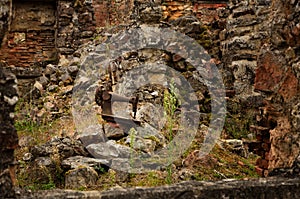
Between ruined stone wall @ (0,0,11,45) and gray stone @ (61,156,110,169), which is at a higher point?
ruined stone wall @ (0,0,11,45)

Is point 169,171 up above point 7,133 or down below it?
below

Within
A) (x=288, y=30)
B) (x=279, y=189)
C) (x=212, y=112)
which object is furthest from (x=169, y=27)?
(x=279, y=189)

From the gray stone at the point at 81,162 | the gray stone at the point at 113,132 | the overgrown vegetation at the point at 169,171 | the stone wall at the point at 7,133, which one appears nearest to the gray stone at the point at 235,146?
the overgrown vegetation at the point at 169,171

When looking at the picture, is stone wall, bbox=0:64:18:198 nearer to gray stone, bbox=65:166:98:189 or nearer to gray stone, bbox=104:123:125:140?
gray stone, bbox=65:166:98:189

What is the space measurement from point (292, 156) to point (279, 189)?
1.65 ft

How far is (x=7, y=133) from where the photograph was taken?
208 cm

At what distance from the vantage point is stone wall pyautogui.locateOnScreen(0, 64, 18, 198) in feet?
6.77

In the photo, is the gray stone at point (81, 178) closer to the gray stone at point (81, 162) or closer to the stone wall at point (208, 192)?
the gray stone at point (81, 162)

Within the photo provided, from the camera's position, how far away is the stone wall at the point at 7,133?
6.77 ft

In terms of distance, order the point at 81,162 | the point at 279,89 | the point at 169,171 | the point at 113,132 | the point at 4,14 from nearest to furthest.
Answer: the point at 4,14
the point at 279,89
the point at 169,171
the point at 81,162
the point at 113,132

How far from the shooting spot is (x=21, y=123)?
19.7 ft

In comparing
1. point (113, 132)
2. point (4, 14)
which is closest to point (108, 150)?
point (113, 132)

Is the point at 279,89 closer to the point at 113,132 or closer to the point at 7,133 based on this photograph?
the point at 7,133

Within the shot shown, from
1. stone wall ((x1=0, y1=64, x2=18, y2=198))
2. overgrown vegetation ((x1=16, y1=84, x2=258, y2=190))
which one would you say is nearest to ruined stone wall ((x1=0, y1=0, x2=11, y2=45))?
stone wall ((x1=0, y1=64, x2=18, y2=198))
